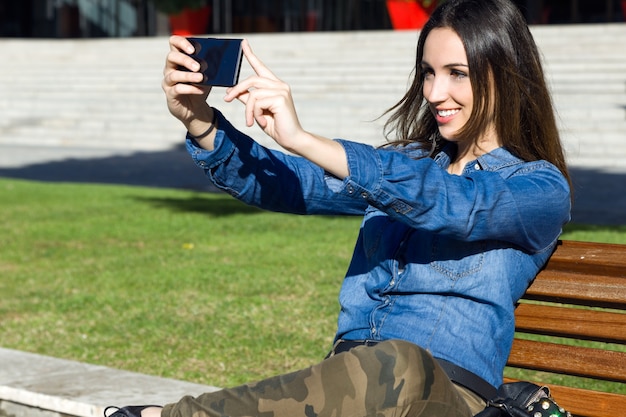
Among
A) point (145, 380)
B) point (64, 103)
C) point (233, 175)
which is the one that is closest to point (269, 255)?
point (145, 380)

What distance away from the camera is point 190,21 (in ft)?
97.1

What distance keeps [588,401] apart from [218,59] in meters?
1.30

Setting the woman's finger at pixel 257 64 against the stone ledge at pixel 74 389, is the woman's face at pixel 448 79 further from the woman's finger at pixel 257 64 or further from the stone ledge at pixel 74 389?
the stone ledge at pixel 74 389

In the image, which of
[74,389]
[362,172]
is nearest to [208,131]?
[362,172]

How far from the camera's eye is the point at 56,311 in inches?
226

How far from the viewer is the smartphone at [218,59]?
234 cm

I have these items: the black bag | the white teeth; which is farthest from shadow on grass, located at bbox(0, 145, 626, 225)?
the black bag

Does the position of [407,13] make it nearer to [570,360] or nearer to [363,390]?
[570,360]

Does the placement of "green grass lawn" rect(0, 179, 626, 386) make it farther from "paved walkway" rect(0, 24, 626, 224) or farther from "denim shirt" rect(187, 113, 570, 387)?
"paved walkway" rect(0, 24, 626, 224)

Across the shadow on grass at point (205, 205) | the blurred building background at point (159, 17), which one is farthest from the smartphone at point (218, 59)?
the blurred building background at point (159, 17)

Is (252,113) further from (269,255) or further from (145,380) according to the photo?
(269,255)

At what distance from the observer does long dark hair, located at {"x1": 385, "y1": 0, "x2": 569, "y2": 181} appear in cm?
254

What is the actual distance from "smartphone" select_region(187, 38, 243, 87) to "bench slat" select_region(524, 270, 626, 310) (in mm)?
1018

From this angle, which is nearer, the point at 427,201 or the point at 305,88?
the point at 427,201
